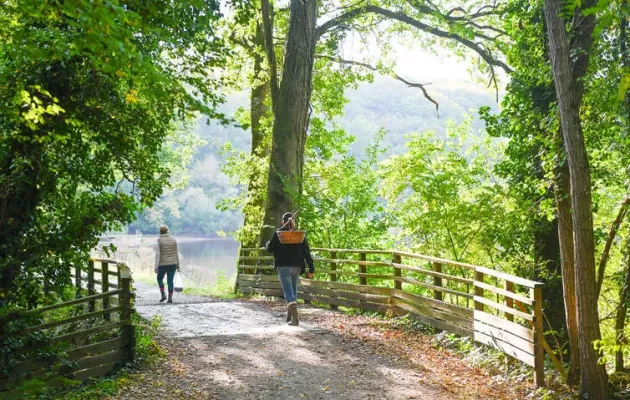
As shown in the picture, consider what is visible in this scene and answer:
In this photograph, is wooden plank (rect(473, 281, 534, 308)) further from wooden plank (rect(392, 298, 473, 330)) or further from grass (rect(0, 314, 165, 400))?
grass (rect(0, 314, 165, 400))

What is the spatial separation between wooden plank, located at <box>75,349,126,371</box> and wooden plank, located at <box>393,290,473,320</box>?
482cm

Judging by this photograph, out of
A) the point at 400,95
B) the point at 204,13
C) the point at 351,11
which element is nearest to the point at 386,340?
the point at 204,13

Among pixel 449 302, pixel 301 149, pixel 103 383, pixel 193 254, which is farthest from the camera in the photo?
Result: pixel 193 254

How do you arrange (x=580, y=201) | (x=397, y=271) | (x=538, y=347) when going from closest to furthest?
(x=580, y=201) → (x=538, y=347) → (x=397, y=271)

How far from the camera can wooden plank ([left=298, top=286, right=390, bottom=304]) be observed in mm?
12016

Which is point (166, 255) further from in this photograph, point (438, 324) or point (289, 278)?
point (438, 324)

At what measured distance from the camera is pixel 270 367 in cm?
837

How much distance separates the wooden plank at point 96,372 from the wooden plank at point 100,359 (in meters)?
0.04

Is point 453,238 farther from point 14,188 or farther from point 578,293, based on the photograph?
point 14,188

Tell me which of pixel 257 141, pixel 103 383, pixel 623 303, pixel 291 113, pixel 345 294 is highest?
pixel 291 113

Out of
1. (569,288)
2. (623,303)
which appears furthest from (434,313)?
(623,303)

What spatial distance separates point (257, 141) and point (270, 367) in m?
13.2

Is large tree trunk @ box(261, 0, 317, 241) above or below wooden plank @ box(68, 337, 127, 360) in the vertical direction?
above

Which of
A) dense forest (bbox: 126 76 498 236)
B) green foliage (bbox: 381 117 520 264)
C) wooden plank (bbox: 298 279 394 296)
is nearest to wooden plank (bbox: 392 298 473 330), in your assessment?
wooden plank (bbox: 298 279 394 296)
